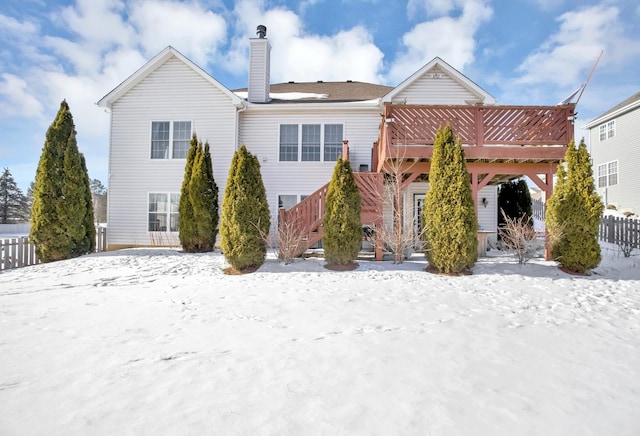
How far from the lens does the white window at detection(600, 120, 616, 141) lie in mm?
19837

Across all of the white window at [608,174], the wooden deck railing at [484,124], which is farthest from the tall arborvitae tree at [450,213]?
the white window at [608,174]

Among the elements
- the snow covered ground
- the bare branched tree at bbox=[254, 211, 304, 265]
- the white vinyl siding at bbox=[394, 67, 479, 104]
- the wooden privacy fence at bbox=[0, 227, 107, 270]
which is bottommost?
the snow covered ground

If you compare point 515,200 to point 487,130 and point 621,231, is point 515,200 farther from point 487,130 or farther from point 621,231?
point 487,130

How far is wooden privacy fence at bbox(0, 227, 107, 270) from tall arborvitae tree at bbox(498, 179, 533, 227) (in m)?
15.5

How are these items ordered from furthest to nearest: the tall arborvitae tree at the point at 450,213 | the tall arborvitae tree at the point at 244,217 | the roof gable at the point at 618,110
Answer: the roof gable at the point at 618,110 → the tall arborvitae tree at the point at 244,217 → the tall arborvitae tree at the point at 450,213

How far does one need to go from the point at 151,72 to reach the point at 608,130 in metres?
26.5

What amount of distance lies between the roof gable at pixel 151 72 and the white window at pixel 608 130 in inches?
909

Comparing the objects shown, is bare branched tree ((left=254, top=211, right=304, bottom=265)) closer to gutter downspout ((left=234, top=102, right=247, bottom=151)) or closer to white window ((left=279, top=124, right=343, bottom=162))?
white window ((left=279, top=124, right=343, bottom=162))

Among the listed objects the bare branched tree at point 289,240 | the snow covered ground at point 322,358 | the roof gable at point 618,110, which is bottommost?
the snow covered ground at point 322,358

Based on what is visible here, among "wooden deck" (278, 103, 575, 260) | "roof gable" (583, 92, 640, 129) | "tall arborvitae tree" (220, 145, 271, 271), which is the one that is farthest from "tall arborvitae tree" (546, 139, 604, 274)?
"roof gable" (583, 92, 640, 129)

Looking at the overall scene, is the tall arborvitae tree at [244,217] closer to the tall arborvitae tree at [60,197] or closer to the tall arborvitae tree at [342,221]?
the tall arborvitae tree at [342,221]

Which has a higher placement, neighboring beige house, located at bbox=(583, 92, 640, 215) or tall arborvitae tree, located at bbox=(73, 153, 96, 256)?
neighboring beige house, located at bbox=(583, 92, 640, 215)

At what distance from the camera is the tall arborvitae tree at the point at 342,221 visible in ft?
24.6

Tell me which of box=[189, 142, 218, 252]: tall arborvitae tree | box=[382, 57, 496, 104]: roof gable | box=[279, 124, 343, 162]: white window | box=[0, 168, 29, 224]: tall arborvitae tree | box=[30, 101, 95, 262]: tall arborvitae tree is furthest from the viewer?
box=[0, 168, 29, 224]: tall arborvitae tree
